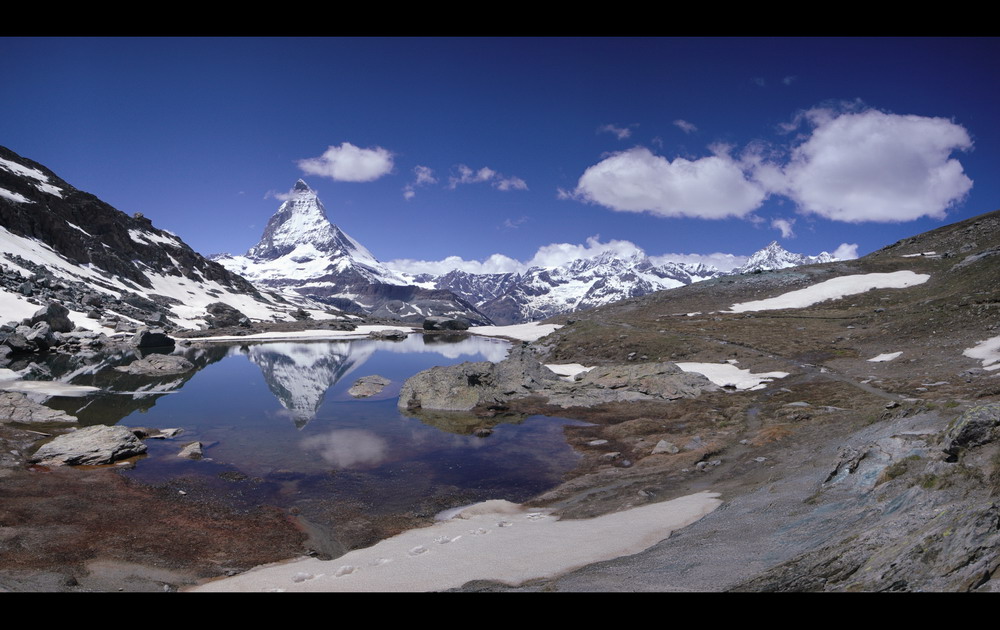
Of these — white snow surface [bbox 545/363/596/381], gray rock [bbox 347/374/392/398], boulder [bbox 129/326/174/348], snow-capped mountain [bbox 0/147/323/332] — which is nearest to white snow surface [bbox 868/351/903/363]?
white snow surface [bbox 545/363/596/381]

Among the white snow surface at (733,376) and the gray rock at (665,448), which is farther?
the white snow surface at (733,376)

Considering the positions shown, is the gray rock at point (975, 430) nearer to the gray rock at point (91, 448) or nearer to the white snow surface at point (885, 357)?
the gray rock at point (91, 448)

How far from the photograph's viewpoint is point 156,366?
2483 inches

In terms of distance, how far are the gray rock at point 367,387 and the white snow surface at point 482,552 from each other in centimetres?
3266

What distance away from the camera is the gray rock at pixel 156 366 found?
61281 millimetres

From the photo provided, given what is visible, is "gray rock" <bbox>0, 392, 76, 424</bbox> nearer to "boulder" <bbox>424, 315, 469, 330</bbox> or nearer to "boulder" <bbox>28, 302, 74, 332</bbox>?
"boulder" <bbox>28, 302, 74, 332</bbox>

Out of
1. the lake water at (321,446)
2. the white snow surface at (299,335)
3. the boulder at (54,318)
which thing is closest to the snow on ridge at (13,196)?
the white snow surface at (299,335)

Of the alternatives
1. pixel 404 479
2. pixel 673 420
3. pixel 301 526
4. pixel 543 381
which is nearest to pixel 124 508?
pixel 301 526

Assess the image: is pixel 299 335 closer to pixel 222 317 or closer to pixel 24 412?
pixel 222 317

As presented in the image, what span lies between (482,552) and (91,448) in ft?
78.6

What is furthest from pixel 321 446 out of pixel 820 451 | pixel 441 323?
pixel 441 323

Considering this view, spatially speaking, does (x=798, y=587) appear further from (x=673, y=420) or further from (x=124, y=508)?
(x=673, y=420)

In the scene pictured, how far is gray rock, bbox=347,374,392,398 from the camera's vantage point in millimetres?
50291
